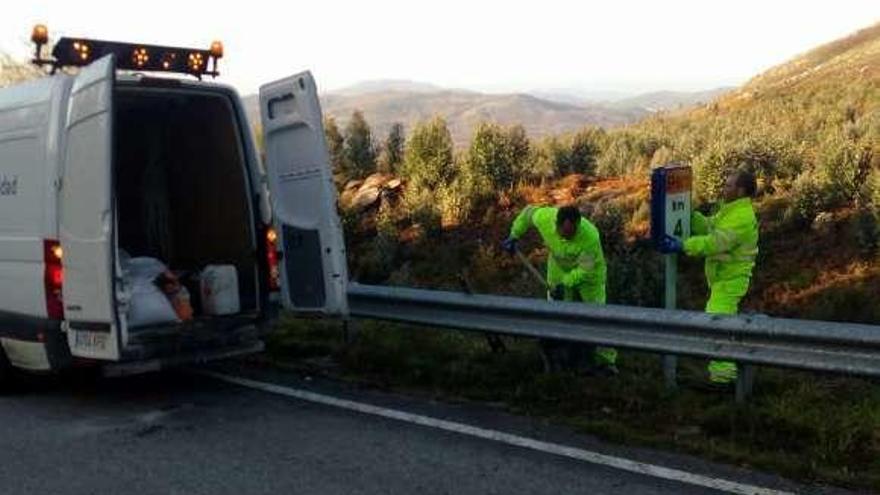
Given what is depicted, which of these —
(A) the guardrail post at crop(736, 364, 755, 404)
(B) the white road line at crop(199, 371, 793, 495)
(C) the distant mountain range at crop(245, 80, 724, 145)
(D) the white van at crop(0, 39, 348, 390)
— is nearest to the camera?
A: (B) the white road line at crop(199, 371, 793, 495)

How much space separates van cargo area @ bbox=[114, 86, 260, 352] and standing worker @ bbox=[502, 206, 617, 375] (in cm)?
204

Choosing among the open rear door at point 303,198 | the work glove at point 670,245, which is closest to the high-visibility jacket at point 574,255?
the work glove at point 670,245

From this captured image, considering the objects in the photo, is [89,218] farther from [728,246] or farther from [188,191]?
[728,246]

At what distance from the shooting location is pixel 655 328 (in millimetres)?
5797

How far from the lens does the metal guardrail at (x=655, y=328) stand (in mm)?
5059

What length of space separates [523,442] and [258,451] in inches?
56.2

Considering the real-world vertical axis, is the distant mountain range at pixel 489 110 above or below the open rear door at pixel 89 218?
above

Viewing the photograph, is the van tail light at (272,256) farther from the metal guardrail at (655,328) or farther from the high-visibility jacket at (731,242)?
the high-visibility jacket at (731,242)

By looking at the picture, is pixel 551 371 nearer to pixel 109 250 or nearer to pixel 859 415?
pixel 859 415

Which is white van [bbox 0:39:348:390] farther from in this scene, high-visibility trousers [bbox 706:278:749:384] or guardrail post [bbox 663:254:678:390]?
high-visibility trousers [bbox 706:278:749:384]

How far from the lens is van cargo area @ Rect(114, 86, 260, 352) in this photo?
23.5 ft

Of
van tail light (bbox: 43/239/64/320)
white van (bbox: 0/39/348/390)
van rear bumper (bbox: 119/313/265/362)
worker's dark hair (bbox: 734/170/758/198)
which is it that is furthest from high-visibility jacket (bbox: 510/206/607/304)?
van tail light (bbox: 43/239/64/320)

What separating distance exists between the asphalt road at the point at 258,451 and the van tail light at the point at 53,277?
68cm

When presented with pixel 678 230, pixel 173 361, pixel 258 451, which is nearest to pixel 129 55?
pixel 173 361
